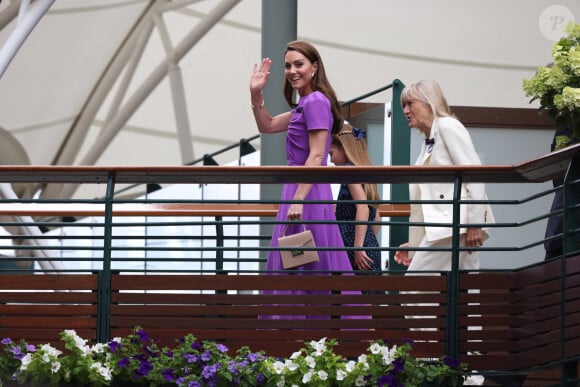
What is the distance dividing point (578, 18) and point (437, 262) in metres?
22.3

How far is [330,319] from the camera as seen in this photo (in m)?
8.84

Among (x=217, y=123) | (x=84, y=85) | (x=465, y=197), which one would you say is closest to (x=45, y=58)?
(x=84, y=85)

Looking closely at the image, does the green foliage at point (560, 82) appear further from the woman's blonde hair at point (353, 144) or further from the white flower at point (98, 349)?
the white flower at point (98, 349)

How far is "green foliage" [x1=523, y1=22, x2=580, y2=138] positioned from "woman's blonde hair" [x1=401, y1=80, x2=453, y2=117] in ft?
2.68

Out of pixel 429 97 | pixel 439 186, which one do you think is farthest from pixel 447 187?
pixel 429 97

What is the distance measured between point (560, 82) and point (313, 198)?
1.60 metres

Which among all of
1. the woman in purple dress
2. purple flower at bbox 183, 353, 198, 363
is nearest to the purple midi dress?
the woman in purple dress

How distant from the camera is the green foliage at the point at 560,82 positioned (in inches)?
354

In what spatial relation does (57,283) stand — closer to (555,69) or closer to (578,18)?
(555,69)

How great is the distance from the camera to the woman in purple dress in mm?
9250

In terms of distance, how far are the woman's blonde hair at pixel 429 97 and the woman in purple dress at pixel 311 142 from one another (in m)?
0.69

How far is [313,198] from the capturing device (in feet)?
30.8

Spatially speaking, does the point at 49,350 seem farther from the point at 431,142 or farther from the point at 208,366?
the point at 431,142

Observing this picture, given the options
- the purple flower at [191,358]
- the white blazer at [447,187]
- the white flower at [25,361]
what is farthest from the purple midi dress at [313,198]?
the white flower at [25,361]
